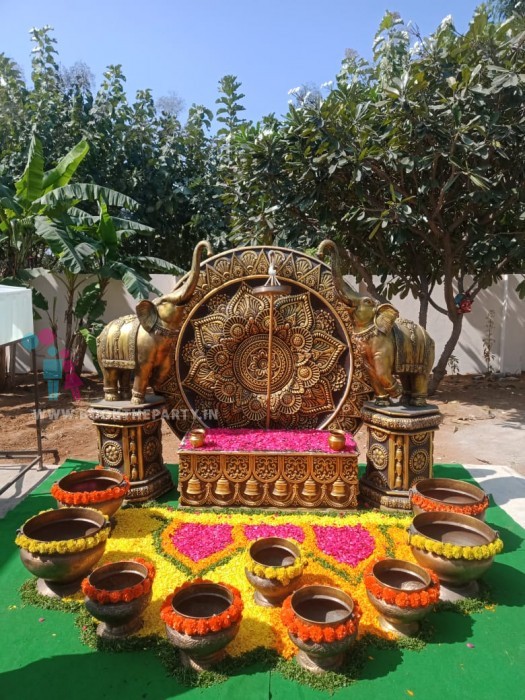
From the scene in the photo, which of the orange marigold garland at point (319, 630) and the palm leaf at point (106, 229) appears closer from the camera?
the orange marigold garland at point (319, 630)

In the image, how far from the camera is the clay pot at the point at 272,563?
282cm

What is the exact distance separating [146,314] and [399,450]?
243 centimetres

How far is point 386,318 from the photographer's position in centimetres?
411

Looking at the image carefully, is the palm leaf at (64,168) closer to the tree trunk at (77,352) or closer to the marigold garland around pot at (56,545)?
the tree trunk at (77,352)

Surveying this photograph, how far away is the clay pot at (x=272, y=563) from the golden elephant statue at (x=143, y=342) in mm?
1767

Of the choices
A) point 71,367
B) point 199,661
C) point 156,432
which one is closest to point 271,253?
point 156,432

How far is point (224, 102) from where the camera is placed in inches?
423

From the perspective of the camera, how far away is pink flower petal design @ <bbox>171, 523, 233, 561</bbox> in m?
3.48

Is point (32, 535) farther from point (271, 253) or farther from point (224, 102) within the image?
point (224, 102)

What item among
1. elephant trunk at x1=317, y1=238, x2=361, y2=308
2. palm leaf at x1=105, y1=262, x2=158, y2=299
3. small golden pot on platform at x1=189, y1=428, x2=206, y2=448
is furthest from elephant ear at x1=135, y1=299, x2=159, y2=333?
palm leaf at x1=105, y1=262, x2=158, y2=299

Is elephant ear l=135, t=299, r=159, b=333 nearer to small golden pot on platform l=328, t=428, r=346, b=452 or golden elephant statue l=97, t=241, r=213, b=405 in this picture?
golden elephant statue l=97, t=241, r=213, b=405

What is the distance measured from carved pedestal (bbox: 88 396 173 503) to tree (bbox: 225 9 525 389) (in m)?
4.21

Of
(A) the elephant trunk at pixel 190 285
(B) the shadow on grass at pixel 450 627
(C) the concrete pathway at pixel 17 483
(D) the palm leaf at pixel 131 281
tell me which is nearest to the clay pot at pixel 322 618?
A: (B) the shadow on grass at pixel 450 627

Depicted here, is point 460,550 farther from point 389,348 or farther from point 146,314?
point 146,314
